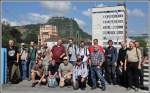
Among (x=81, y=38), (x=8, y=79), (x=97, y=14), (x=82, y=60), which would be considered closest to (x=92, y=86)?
(x=82, y=60)

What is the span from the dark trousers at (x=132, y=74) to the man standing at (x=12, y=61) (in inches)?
155

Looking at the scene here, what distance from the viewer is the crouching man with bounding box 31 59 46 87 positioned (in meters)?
12.8

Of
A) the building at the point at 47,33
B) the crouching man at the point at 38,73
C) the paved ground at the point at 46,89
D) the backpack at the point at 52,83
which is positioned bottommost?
the paved ground at the point at 46,89

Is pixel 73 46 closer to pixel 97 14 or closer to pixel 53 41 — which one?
pixel 53 41

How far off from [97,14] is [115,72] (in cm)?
412

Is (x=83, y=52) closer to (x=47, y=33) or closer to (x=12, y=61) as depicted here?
(x=12, y=61)

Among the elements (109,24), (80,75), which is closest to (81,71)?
(80,75)

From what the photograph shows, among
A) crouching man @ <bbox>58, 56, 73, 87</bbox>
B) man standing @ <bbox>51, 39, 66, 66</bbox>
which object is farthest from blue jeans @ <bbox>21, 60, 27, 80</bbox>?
crouching man @ <bbox>58, 56, 73, 87</bbox>

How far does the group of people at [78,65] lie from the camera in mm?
11914

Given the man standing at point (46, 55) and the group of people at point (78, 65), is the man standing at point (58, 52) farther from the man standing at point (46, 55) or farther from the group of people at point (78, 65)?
the man standing at point (46, 55)

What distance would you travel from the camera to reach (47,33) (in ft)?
52.7

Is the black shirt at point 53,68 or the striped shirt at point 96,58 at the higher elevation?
the striped shirt at point 96,58

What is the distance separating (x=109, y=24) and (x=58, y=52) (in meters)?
4.19

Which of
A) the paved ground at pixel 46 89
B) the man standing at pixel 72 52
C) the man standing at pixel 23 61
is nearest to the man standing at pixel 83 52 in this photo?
the man standing at pixel 72 52
